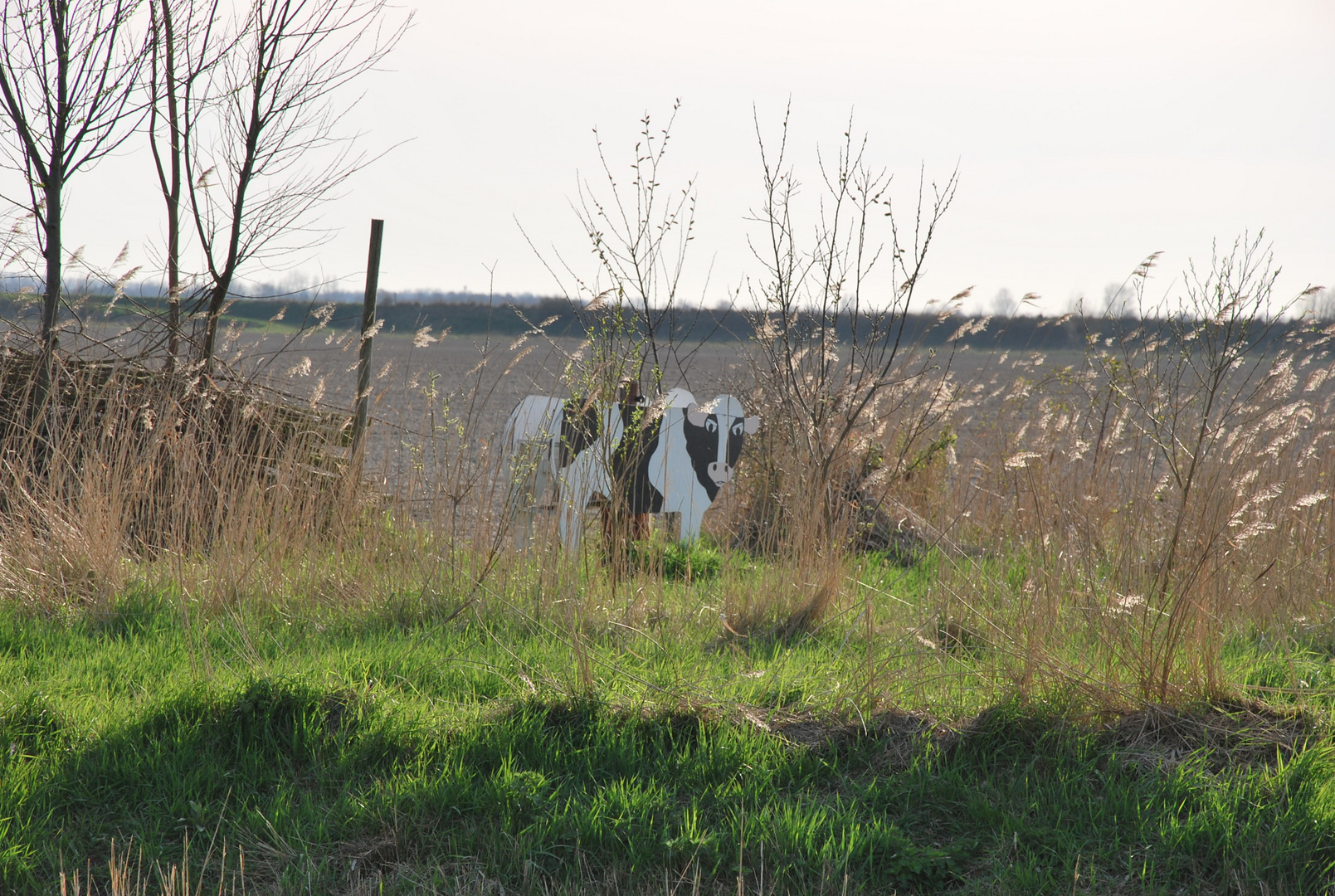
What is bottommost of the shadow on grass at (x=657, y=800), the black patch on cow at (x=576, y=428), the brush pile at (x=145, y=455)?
the shadow on grass at (x=657, y=800)

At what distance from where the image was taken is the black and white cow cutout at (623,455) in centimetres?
397

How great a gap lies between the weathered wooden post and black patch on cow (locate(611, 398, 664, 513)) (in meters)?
1.38

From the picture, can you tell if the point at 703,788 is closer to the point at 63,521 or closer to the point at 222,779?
the point at 222,779

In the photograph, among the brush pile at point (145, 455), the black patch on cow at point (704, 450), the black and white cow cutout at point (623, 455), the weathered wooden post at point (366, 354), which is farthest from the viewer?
the black patch on cow at point (704, 450)

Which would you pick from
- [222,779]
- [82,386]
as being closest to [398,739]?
[222,779]

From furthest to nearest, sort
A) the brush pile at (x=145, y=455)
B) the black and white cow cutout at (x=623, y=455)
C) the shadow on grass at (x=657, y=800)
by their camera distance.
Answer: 1. the brush pile at (x=145, y=455)
2. the black and white cow cutout at (x=623, y=455)
3. the shadow on grass at (x=657, y=800)

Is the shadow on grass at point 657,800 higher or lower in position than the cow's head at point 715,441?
lower

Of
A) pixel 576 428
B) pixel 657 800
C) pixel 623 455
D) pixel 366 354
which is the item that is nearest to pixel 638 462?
pixel 623 455

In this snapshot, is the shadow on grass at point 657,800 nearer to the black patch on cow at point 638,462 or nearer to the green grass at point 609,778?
the green grass at point 609,778

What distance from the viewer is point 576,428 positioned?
3793 millimetres

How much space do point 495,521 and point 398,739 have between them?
170 cm

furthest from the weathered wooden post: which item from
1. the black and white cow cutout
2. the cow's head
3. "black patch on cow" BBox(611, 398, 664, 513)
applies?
the cow's head

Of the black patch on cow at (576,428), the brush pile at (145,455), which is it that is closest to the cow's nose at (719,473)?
the black patch on cow at (576,428)

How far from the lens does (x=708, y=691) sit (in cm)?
299
